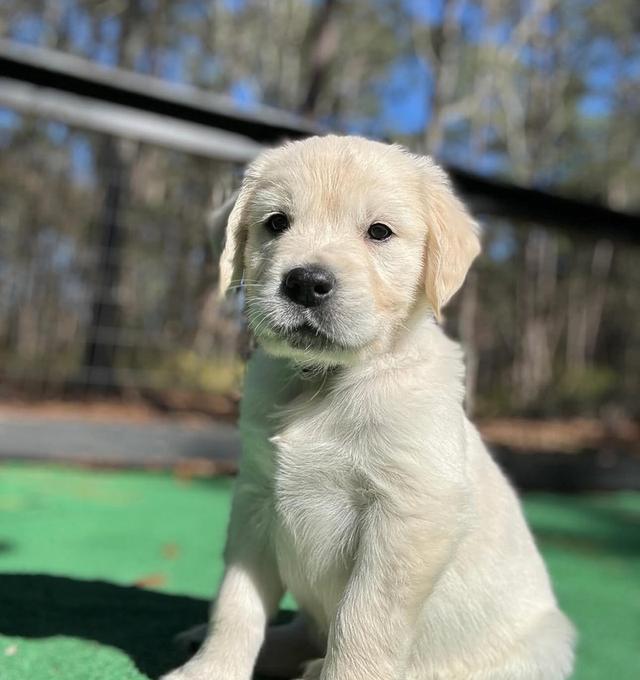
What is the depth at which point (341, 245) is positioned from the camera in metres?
1.79

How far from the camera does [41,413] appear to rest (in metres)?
6.74

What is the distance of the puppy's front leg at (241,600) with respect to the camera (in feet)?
5.74

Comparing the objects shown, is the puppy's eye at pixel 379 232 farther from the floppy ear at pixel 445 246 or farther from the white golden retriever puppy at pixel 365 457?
the floppy ear at pixel 445 246

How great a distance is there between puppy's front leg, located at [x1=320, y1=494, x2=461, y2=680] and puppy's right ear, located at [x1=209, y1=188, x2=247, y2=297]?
0.73 m

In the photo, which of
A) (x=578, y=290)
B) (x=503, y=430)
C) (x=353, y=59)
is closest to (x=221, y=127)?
(x=503, y=430)

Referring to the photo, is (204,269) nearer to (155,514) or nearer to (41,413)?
(41,413)

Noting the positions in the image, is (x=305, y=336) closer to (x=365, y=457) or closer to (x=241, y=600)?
(x=365, y=457)

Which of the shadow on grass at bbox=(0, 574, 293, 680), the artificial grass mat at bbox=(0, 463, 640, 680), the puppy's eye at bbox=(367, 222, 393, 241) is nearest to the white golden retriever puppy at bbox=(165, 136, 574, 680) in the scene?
the puppy's eye at bbox=(367, 222, 393, 241)

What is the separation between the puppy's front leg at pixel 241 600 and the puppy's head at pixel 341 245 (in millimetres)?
438

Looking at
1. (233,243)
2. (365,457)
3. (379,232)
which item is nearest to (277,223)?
(233,243)

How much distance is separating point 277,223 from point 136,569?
1.93m

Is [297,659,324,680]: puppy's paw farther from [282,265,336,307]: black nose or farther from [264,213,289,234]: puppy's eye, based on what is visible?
[264,213,289,234]: puppy's eye

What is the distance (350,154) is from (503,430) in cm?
631

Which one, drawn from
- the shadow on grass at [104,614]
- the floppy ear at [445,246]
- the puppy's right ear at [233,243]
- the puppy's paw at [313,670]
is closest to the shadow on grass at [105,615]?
the shadow on grass at [104,614]
